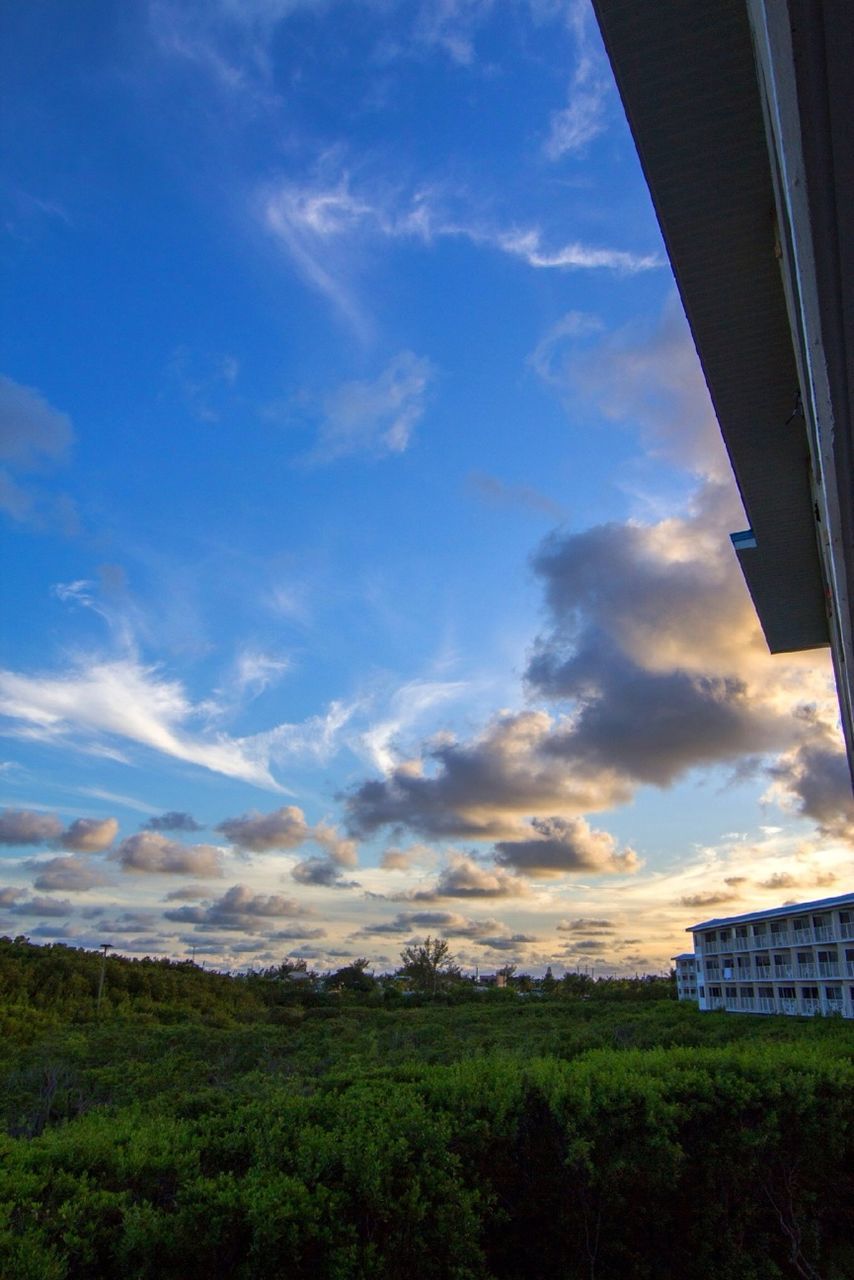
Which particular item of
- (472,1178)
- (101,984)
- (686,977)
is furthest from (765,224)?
(686,977)

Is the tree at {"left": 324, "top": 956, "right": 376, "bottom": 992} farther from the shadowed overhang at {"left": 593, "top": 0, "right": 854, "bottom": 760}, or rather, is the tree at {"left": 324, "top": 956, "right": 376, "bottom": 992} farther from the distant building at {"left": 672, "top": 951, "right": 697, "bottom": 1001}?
the shadowed overhang at {"left": 593, "top": 0, "right": 854, "bottom": 760}

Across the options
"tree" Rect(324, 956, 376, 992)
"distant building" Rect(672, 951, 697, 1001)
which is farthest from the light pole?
"distant building" Rect(672, 951, 697, 1001)

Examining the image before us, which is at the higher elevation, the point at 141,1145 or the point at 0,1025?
the point at 141,1145

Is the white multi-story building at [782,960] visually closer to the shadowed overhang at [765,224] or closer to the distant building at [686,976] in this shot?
the distant building at [686,976]

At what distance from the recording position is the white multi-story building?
34188 mm

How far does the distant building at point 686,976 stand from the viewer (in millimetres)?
58188

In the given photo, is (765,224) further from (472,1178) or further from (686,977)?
(686,977)

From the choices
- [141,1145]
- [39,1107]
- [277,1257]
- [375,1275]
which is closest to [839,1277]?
[375,1275]

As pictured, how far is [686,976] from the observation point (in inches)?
2357

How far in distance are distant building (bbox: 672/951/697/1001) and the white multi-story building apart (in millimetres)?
12875

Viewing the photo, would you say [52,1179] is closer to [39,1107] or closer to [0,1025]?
[39,1107]

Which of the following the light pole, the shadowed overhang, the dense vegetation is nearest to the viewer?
the shadowed overhang

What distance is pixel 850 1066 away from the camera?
7.50 metres

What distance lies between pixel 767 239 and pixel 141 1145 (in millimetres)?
5349
